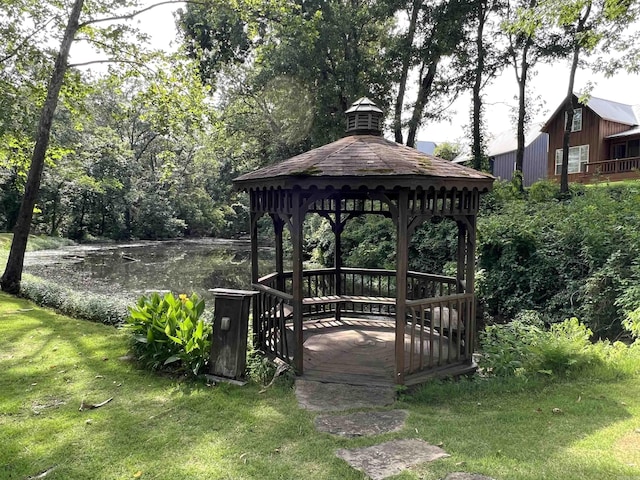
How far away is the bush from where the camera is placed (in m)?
8.61

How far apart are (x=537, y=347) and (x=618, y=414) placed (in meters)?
1.37

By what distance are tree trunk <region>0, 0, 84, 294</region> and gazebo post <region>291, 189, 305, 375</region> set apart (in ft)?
26.0

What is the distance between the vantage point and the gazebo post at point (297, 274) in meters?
5.27

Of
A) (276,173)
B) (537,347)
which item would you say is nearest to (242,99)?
(276,173)

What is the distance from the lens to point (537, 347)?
18.2ft

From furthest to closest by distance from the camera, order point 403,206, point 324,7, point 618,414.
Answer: point 324,7 < point 403,206 < point 618,414

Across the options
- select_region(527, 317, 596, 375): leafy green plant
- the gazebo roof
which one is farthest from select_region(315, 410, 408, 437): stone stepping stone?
the gazebo roof

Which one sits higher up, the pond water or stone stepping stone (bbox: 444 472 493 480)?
stone stepping stone (bbox: 444 472 493 480)

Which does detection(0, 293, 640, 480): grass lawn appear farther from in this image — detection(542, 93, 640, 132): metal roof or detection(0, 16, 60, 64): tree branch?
detection(542, 93, 640, 132): metal roof

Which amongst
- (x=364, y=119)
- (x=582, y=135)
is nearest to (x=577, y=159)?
(x=582, y=135)

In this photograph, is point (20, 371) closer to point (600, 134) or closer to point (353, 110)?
point (353, 110)

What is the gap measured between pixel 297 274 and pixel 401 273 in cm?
124

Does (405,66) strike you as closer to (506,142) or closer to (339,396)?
(339,396)

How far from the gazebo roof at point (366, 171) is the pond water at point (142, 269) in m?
10.0
